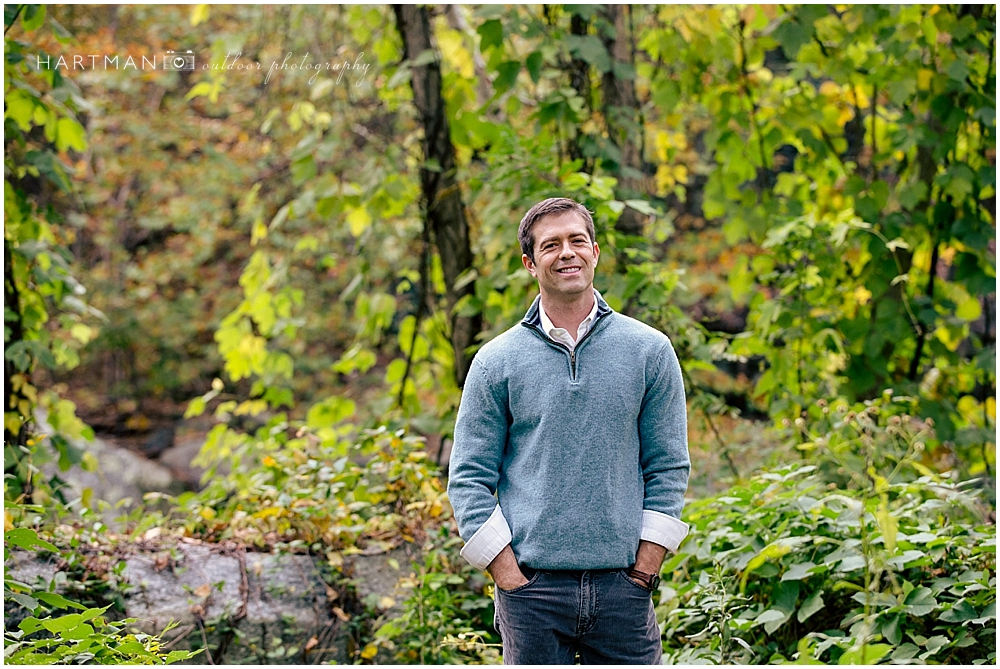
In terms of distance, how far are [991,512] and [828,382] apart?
979mm

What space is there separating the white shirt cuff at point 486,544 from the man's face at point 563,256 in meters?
0.51

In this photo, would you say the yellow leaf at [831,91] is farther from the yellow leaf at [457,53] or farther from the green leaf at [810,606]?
the green leaf at [810,606]

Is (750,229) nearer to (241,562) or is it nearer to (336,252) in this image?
(241,562)

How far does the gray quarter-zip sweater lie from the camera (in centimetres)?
181

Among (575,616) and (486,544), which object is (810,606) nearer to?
(575,616)

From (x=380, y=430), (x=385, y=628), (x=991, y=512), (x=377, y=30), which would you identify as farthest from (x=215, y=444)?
A: (x=991, y=512)

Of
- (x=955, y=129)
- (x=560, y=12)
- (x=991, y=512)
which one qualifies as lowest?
(x=991, y=512)

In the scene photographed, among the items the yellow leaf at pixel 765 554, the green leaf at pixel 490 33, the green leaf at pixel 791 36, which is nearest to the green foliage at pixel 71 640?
the yellow leaf at pixel 765 554

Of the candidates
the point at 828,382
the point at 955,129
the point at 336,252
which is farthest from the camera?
the point at 336,252

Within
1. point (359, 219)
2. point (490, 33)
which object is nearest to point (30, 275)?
point (359, 219)

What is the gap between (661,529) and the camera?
6.08ft

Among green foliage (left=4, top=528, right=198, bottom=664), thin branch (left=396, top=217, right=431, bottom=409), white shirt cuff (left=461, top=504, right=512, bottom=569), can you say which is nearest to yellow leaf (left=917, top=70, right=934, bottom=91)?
thin branch (left=396, top=217, right=431, bottom=409)

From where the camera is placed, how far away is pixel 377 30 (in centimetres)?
447

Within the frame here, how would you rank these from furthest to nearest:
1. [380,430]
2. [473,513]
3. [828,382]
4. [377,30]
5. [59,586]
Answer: [377,30] → [828,382] → [380,430] → [59,586] → [473,513]
